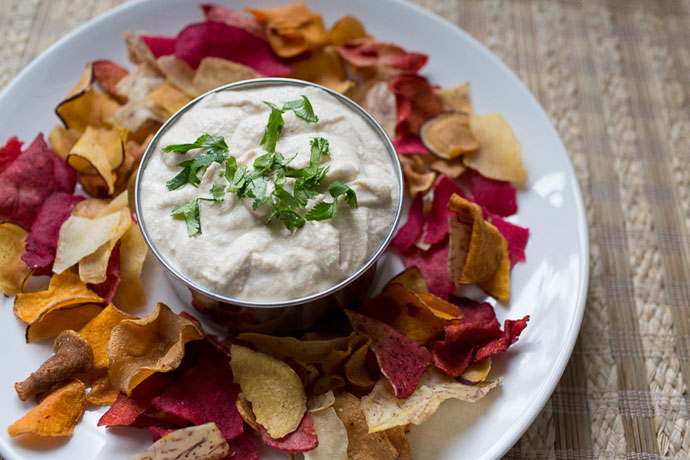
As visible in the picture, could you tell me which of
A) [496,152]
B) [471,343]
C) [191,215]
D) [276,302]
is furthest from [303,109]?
[471,343]

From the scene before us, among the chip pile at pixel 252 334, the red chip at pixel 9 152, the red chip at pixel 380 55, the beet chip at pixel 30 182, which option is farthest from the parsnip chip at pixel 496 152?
the red chip at pixel 9 152

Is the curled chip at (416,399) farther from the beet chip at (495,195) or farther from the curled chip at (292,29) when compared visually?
the curled chip at (292,29)

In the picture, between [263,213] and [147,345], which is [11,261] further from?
[263,213]

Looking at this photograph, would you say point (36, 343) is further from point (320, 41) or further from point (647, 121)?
point (647, 121)

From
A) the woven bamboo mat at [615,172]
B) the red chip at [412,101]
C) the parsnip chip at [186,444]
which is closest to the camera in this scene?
the parsnip chip at [186,444]

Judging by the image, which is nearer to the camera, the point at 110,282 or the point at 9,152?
the point at 110,282
